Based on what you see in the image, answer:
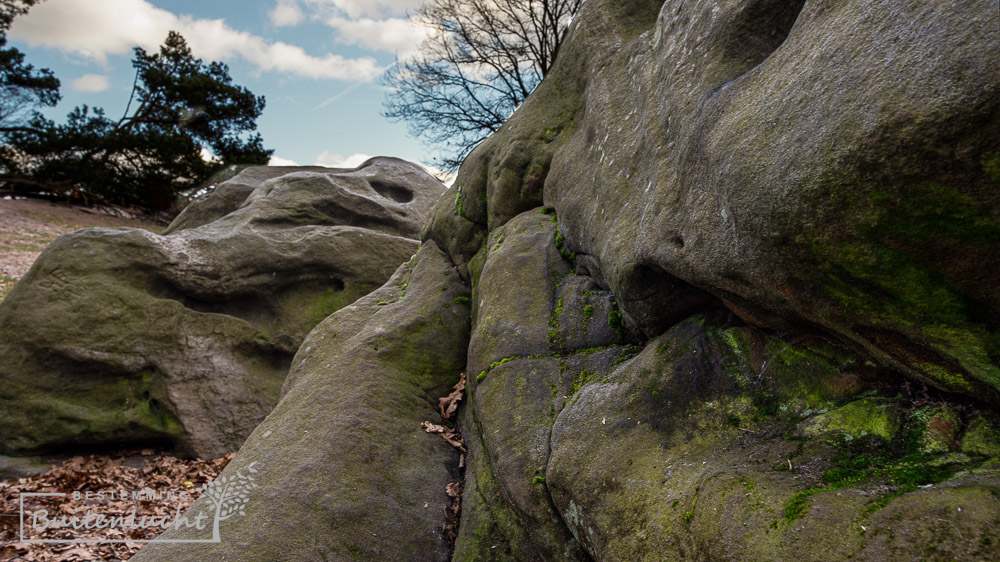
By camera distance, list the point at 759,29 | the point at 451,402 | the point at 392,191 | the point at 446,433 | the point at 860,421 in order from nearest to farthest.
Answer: the point at 860,421, the point at 759,29, the point at 446,433, the point at 451,402, the point at 392,191

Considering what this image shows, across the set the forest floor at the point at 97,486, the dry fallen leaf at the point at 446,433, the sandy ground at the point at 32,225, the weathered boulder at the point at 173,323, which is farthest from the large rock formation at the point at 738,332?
the sandy ground at the point at 32,225

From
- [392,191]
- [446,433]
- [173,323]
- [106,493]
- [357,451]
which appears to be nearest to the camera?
[357,451]

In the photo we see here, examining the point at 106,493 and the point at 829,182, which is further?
the point at 106,493

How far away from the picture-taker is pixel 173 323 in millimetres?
9953

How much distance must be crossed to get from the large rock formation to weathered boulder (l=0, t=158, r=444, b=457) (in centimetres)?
463

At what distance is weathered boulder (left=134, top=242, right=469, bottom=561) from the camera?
4577mm

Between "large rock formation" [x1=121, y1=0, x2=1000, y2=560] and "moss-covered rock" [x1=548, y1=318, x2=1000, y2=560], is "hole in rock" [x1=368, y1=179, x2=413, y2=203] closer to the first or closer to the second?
"large rock formation" [x1=121, y1=0, x2=1000, y2=560]

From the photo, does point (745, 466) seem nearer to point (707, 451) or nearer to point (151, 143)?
point (707, 451)

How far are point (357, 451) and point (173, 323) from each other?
6.43 m

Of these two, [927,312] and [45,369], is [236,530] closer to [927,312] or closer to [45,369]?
[927,312]

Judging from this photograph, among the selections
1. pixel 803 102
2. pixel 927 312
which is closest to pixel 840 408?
pixel 927 312

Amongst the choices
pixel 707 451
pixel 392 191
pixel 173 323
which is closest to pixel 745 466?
pixel 707 451

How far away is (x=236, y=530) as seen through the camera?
4574mm

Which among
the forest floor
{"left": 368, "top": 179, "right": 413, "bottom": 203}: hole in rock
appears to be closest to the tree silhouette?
{"left": 368, "top": 179, "right": 413, "bottom": 203}: hole in rock
